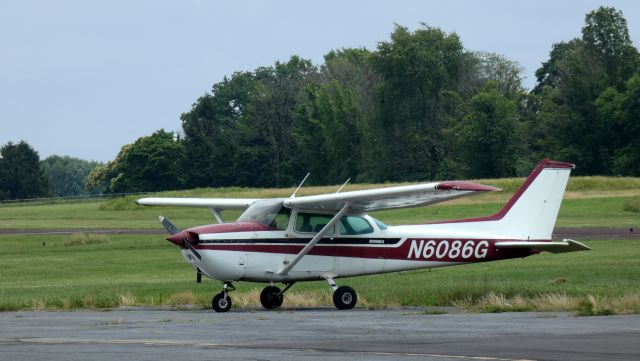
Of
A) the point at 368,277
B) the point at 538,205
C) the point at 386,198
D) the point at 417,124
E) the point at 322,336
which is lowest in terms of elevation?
the point at 368,277

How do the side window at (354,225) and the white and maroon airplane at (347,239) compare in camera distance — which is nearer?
the white and maroon airplane at (347,239)

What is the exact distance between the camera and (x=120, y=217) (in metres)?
76.6

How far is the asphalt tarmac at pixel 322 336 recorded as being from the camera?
1272 centimetres

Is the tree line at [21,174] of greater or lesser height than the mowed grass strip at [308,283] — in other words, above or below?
above

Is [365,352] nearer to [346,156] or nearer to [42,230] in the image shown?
[42,230]

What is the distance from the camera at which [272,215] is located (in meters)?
22.0

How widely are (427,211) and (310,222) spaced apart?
4486cm

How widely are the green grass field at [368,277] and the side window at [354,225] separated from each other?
134 cm

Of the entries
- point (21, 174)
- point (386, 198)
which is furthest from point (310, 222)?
point (21, 174)

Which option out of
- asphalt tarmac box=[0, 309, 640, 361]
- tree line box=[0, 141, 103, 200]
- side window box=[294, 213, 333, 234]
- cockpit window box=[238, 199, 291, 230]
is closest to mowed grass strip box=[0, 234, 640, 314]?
side window box=[294, 213, 333, 234]

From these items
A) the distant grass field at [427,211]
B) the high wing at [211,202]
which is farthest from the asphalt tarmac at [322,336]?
the distant grass field at [427,211]

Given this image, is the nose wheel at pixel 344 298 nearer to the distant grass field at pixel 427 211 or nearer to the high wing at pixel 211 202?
the high wing at pixel 211 202

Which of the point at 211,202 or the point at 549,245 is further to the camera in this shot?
the point at 211,202

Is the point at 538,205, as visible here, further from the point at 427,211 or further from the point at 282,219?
the point at 427,211
